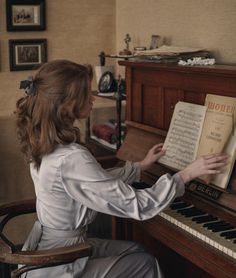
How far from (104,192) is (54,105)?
0.37m

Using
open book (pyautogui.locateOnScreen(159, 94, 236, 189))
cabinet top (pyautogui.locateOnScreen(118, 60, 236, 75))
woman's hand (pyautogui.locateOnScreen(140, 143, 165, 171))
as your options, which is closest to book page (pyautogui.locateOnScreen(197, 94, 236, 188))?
open book (pyautogui.locateOnScreen(159, 94, 236, 189))

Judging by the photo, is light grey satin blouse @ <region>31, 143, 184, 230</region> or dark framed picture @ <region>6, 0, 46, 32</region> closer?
light grey satin blouse @ <region>31, 143, 184, 230</region>

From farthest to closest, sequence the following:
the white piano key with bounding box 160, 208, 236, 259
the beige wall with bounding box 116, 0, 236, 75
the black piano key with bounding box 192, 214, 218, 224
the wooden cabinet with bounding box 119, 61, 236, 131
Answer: the beige wall with bounding box 116, 0, 236, 75
the wooden cabinet with bounding box 119, 61, 236, 131
the black piano key with bounding box 192, 214, 218, 224
the white piano key with bounding box 160, 208, 236, 259

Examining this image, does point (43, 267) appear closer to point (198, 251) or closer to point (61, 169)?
point (61, 169)

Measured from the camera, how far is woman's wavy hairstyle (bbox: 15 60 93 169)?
76.2 inches

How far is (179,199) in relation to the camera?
7.53 feet

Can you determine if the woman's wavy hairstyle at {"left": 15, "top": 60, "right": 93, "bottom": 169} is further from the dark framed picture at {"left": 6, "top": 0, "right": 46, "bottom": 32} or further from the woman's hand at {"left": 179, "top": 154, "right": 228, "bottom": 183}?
the dark framed picture at {"left": 6, "top": 0, "right": 46, "bottom": 32}

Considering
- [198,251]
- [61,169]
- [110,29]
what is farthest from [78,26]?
[198,251]

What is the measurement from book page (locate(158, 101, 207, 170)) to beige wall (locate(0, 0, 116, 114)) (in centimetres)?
148

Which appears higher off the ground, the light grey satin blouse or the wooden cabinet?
the wooden cabinet

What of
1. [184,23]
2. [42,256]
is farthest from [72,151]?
[184,23]

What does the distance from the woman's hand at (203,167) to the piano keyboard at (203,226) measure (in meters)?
0.18

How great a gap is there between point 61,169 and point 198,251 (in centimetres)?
58

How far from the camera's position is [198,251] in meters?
1.91
